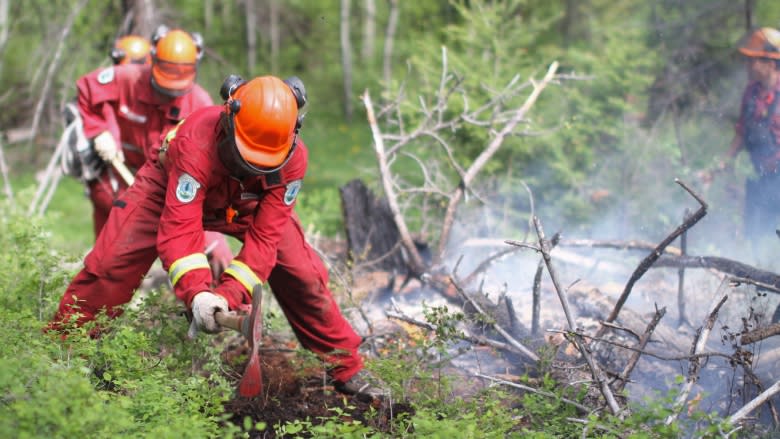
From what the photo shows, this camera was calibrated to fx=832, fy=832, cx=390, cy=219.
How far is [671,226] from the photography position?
7.42m

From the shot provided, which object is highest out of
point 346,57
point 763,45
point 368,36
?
point 368,36

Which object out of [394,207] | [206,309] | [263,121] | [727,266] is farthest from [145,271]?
[727,266]

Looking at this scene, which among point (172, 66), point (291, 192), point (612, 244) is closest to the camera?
point (291, 192)

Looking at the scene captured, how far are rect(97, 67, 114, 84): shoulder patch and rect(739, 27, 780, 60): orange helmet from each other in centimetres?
516

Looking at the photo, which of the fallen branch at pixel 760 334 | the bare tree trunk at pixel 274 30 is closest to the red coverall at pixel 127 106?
the fallen branch at pixel 760 334

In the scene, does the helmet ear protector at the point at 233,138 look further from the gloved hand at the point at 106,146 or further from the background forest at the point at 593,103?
the background forest at the point at 593,103

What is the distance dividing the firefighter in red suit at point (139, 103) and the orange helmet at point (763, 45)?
4.43 meters

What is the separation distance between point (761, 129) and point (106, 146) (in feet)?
17.2

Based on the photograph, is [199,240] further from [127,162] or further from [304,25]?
[304,25]

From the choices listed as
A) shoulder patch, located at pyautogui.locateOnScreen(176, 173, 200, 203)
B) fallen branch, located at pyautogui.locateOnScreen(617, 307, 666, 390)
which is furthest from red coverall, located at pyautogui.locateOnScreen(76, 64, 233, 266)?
fallen branch, located at pyautogui.locateOnScreen(617, 307, 666, 390)

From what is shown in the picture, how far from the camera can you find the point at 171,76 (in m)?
6.36

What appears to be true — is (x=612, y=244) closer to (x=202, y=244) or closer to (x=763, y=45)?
(x=763, y=45)

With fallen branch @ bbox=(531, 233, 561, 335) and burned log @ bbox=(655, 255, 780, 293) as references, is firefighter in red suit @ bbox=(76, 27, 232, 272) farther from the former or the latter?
burned log @ bbox=(655, 255, 780, 293)

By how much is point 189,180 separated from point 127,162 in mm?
2960
